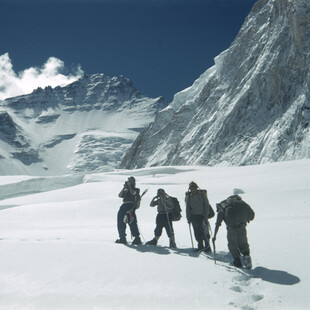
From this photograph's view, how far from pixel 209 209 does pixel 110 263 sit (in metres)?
2.79

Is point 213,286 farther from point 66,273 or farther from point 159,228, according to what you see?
point 159,228

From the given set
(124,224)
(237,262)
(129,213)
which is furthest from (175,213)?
(237,262)

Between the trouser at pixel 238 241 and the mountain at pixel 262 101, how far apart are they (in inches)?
1693

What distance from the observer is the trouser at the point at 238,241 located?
6649mm

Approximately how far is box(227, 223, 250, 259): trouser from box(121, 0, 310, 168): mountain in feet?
141

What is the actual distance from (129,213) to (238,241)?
9.36ft

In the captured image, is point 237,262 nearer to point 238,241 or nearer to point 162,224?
point 238,241

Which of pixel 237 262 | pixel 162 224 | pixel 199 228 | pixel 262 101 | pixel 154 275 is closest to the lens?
pixel 154 275

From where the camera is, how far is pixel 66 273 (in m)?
5.74

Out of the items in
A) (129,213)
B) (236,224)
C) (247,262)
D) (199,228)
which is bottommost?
(247,262)

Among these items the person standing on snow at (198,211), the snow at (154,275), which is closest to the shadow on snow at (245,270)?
the snow at (154,275)

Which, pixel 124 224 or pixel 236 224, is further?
pixel 124 224

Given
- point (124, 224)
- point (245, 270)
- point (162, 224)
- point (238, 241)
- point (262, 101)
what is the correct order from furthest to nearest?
point (262, 101) → point (124, 224) → point (162, 224) → point (238, 241) → point (245, 270)

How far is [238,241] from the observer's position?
675 cm
